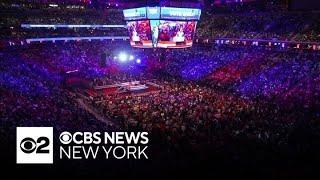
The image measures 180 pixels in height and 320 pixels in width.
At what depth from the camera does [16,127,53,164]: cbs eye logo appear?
37.3 ft

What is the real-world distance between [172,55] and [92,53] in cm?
974

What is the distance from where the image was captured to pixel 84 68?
38.3 metres

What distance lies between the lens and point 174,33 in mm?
31531

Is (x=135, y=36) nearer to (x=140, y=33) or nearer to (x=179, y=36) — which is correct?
(x=140, y=33)

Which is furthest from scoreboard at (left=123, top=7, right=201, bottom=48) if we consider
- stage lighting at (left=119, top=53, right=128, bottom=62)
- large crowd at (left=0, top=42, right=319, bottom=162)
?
stage lighting at (left=119, top=53, right=128, bottom=62)

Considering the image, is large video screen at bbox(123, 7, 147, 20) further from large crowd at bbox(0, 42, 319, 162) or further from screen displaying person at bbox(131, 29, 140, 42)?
large crowd at bbox(0, 42, 319, 162)

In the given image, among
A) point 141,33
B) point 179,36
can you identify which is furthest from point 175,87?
point 141,33

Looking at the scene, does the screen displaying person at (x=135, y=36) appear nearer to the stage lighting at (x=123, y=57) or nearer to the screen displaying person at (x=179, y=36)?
the screen displaying person at (x=179, y=36)

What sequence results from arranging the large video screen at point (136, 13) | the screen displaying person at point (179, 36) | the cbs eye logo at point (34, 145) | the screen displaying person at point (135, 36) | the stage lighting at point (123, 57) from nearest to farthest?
the cbs eye logo at point (34, 145), the large video screen at point (136, 13), the screen displaying person at point (179, 36), the screen displaying person at point (135, 36), the stage lighting at point (123, 57)

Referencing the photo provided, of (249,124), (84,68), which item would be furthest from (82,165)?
(84,68)

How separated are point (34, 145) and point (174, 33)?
21.2 meters

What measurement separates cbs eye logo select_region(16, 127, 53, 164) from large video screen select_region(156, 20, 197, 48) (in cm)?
1949

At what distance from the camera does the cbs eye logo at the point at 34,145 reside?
464 inches

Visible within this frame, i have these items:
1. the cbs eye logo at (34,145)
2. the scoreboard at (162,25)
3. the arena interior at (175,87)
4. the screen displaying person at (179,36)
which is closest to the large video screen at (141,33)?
the scoreboard at (162,25)
